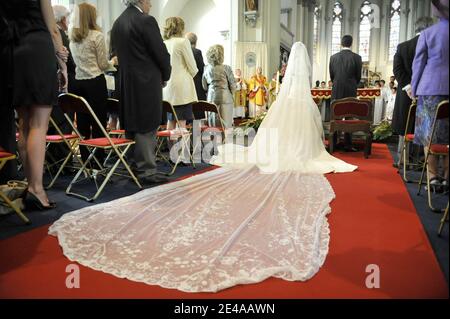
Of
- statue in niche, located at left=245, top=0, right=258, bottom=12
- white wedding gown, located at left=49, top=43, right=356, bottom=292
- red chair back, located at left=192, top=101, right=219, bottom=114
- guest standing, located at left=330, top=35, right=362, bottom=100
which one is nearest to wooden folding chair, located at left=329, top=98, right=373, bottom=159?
guest standing, located at left=330, top=35, right=362, bottom=100

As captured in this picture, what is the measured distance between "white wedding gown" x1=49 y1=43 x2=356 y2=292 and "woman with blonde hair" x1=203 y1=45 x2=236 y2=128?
8.20ft

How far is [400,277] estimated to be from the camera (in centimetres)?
185

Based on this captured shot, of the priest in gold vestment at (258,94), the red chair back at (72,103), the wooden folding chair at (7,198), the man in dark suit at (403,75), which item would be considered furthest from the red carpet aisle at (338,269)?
the priest in gold vestment at (258,94)

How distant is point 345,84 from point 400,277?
5.24 metres

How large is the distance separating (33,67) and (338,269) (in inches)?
94.7

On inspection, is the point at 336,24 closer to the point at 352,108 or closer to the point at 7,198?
the point at 352,108

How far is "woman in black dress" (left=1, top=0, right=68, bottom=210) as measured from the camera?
271 centimetres

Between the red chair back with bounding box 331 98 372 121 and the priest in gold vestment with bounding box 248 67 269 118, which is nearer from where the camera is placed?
the red chair back with bounding box 331 98 372 121

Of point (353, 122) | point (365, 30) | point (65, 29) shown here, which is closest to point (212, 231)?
point (65, 29)

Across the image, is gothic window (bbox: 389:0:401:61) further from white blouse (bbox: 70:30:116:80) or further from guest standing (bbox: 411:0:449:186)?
white blouse (bbox: 70:30:116:80)

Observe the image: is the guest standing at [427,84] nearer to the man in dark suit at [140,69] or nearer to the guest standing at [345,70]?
the man in dark suit at [140,69]

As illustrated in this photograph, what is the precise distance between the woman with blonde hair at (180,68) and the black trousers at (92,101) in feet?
2.92
